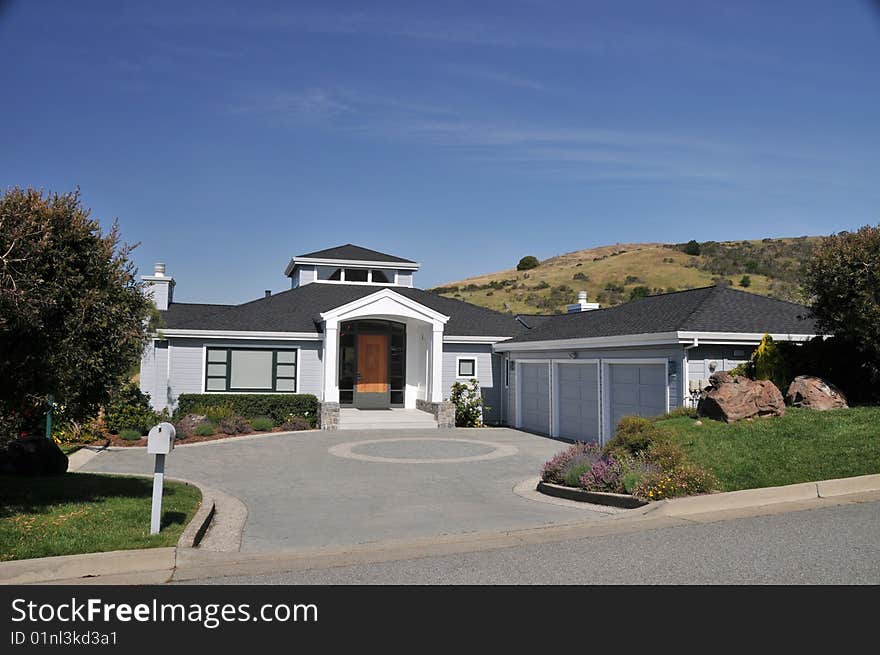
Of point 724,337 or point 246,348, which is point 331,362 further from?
point 724,337

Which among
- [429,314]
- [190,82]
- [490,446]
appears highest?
[190,82]

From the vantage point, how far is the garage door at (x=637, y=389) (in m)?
15.8

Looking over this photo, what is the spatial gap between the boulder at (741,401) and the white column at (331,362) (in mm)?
12736

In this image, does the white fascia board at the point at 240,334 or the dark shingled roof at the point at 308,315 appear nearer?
the white fascia board at the point at 240,334

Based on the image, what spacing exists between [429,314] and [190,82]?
11.3 m

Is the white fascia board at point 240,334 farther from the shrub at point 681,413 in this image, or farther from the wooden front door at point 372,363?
the shrub at point 681,413

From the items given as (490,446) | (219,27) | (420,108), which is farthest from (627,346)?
(219,27)

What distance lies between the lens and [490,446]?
18.5 metres

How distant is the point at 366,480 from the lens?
13.0 meters

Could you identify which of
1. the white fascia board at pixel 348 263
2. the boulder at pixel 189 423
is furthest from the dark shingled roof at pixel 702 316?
the boulder at pixel 189 423

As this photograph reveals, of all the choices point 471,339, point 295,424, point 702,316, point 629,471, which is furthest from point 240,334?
point 629,471

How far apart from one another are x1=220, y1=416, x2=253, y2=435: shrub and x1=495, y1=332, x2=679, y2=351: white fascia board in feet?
29.8

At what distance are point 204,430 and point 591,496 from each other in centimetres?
1349
